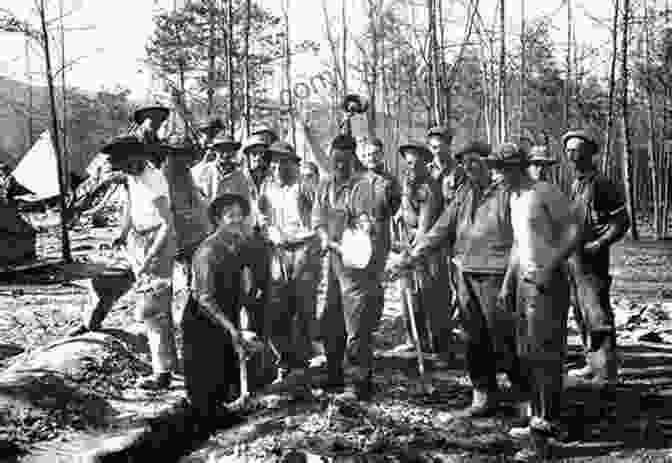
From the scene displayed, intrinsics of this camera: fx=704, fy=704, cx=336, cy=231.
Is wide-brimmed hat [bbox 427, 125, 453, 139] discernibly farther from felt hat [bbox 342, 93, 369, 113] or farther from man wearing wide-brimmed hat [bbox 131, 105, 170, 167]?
man wearing wide-brimmed hat [bbox 131, 105, 170, 167]

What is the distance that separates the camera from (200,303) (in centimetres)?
456

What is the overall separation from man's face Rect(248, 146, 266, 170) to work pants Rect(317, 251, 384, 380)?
1.78 m

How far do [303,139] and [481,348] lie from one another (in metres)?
17.0

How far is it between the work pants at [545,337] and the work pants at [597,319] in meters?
1.34

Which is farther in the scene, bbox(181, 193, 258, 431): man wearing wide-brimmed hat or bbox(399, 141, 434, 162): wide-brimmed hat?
bbox(399, 141, 434, 162): wide-brimmed hat

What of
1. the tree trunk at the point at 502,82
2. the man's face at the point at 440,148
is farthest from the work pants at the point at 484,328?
the tree trunk at the point at 502,82

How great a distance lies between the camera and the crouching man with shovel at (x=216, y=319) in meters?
4.59

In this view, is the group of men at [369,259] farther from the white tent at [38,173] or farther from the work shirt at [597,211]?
the white tent at [38,173]

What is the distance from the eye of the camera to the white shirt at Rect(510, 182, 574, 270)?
3957mm

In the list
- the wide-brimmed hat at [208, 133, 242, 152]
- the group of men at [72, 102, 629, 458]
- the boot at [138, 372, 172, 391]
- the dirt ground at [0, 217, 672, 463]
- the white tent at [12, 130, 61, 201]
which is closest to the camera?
the dirt ground at [0, 217, 672, 463]

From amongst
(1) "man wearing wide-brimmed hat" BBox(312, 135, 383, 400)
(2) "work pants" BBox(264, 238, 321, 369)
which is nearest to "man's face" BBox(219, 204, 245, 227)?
(1) "man wearing wide-brimmed hat" BBox(312, 135, 383, 400)

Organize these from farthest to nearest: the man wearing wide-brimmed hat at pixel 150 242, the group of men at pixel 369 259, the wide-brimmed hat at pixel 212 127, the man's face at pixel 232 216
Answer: the wide-brimmed hat at pixel 212 127, the man wearing wide-brimmed hat at pixel 150 242, the man's face at pixel 232 216, the group of men at pixel 369 259

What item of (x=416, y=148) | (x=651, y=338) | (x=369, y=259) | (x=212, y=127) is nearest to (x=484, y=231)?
(x=369, y=259)

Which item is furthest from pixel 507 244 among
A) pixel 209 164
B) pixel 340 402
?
pixel 209 164
